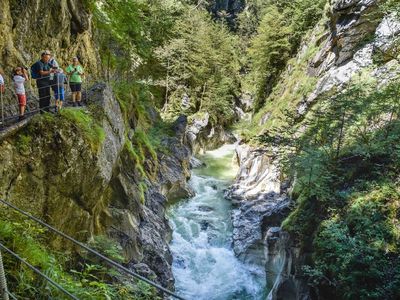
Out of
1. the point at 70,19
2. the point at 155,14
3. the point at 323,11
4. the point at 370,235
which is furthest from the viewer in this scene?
the point at 155,14

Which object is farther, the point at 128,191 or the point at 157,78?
the point at 157,78

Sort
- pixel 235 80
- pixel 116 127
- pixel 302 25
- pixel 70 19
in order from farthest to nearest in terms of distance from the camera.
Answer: pixel 235 80, pixel 302 25, pixel 70 19, pixel 116 127

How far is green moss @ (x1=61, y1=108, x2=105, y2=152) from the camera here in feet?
27.1

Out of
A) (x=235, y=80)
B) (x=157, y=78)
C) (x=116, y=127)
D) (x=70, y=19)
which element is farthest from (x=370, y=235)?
(x=235, y=80)

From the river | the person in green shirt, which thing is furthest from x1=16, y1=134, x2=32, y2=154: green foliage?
the river

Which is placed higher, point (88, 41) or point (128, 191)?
point (88, 41)

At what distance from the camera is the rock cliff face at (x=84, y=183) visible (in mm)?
6906

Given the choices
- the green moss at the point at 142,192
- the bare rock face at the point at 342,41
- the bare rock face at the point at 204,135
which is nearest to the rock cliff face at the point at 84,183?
the green moss at the point at 142,192

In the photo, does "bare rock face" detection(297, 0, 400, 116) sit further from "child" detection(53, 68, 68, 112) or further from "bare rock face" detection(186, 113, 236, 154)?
"child" detection(53, 68, 68, 112)

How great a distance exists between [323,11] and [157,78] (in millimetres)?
17197

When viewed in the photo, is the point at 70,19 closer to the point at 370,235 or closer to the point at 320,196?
the point at 320,196

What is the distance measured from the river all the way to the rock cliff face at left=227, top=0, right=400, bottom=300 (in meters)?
0.68

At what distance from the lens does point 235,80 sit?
157 ft

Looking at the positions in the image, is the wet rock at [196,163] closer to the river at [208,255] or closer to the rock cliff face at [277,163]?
the rock cliff face at [277,163]
